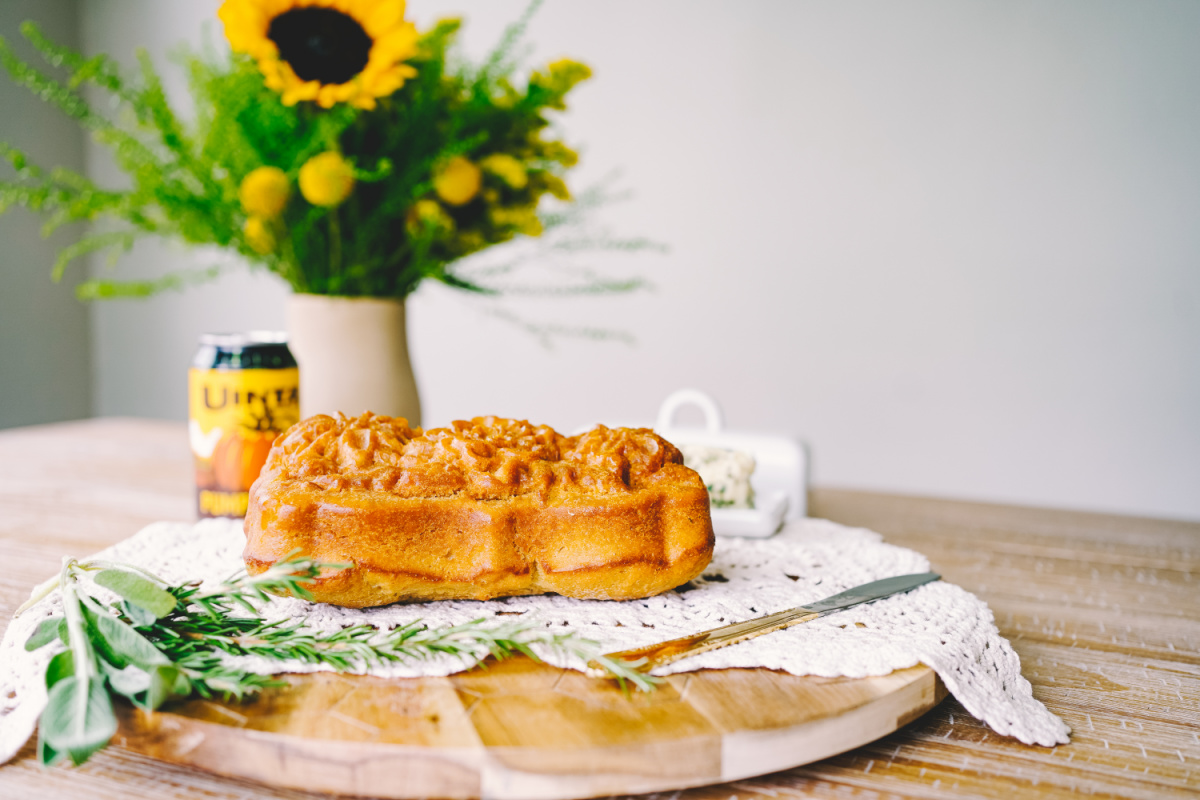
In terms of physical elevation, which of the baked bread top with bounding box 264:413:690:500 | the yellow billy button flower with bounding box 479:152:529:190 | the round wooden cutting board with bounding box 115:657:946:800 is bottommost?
the round wooden cutting board with bounding box 115:657:946:800

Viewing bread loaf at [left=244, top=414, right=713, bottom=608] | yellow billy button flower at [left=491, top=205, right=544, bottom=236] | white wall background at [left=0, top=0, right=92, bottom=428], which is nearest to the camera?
bread loaf at [left=244, top=414, right=713, bottom=608]

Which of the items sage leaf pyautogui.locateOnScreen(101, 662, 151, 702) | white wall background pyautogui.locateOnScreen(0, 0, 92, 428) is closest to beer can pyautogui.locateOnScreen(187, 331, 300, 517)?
sage leaf pyautogui.locateOnScreen(101, 662, 151, 702)

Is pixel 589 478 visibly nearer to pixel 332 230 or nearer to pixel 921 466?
pixel 332 230

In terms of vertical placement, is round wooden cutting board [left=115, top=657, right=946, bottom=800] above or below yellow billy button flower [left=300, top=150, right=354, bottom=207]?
below

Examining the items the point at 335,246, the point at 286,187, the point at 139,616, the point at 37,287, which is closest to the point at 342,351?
the point at 335,246

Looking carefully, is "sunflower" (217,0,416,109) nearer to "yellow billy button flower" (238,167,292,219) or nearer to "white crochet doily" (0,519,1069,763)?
"yellow billy button flower" (238,167,292,219)

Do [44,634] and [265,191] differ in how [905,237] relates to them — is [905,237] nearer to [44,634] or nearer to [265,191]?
[265,191]

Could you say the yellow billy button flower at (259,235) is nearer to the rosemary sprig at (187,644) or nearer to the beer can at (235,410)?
the beer can at (235,410)
